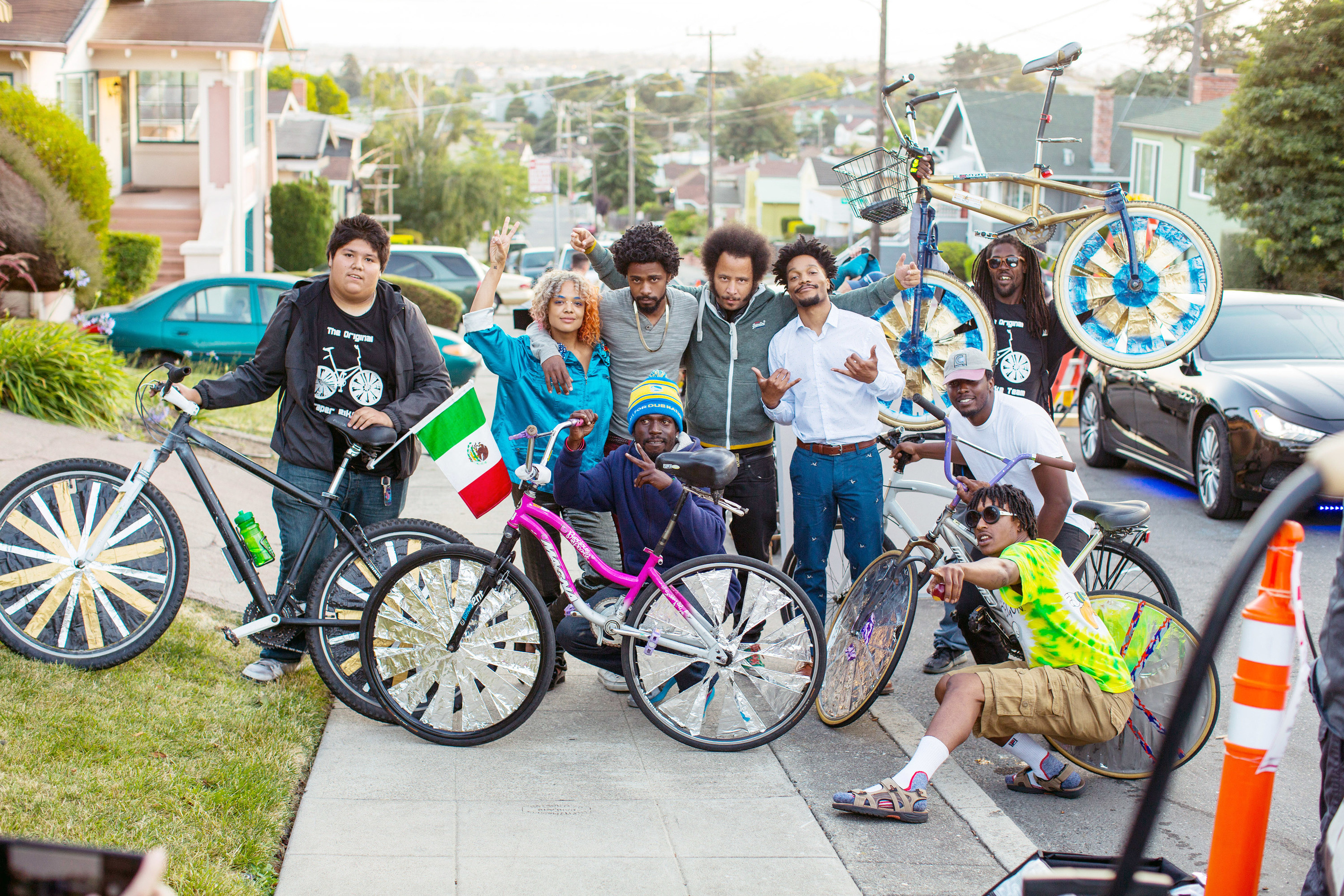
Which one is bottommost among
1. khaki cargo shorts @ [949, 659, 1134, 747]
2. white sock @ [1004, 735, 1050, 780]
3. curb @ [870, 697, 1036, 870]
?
curb @ [870, 697, 1036, 870]

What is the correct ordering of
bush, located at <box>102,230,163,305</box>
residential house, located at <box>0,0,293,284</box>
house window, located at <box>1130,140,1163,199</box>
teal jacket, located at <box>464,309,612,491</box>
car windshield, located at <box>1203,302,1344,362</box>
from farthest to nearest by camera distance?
house window, located at <box>1130,140,1163,199</box>, residential house, located at <box>0,0,293,284</box>, bush, located at <box>102,230,163,305</box>, car windshield, located at <box>1203,302,1344,362</box>, teal jacket, located at <box>464,309,612,491</box>

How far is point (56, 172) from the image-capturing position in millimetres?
14523

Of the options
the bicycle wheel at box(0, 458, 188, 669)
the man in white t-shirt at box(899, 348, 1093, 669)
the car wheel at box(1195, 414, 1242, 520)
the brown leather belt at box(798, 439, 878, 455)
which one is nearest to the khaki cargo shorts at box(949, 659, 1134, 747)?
the man in white t-shirt at box(899, 348, 1093, 669)

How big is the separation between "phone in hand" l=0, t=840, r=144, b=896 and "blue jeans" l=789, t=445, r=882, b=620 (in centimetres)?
399

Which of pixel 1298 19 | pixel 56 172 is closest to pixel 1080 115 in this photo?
pixel 1298 19

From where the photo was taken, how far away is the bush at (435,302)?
20281 millimetres

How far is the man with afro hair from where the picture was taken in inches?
207

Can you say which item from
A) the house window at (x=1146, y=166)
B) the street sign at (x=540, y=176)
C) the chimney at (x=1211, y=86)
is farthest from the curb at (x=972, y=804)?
the chimney at (x=1211, y=86)

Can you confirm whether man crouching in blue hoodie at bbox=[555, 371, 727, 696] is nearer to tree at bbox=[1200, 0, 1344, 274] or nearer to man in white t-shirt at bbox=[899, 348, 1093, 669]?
man in white t-shirt at bbox=[899, 348, 1093, 669]

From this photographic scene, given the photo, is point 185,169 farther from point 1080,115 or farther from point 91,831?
point 1080,115

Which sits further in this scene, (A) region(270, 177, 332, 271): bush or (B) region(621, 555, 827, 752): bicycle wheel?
(A) region(270, 177, 332, 271): bush

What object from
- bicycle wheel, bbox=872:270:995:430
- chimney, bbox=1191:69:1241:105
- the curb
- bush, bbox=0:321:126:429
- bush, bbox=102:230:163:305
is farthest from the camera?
chimney, bbox=1191:69:1241:105

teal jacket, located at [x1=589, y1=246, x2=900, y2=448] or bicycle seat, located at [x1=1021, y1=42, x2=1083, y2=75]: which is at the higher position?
bicycle seat, located at [x1=1021, y1=42, x2=1083, y2=75]

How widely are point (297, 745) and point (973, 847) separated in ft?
7.96
